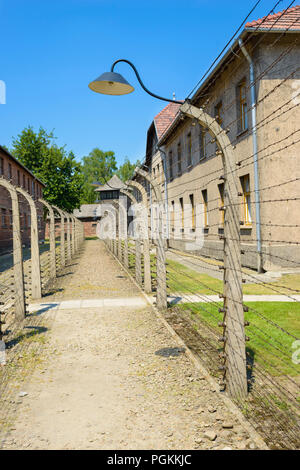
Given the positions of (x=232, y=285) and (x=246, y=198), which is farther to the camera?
(x=246, y=198)

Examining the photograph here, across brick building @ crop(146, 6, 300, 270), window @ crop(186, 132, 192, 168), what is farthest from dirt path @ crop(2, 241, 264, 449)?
window @ crop(186, 132, 192, 168)

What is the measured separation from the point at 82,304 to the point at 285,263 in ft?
22.9

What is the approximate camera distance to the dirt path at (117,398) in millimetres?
3070

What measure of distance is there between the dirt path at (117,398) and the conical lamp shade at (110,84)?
3.56m

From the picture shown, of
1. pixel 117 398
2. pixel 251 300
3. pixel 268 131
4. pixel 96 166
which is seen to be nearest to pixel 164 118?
pixel 268 131

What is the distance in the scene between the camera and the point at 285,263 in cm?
1248

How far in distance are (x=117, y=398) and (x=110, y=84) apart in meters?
3.84

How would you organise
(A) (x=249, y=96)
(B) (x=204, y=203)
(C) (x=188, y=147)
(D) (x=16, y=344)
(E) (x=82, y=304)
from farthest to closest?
(C) (x=188, y=147), (B) (x=204, y=203), (A) (x=249, y=96), (E) (x=82, y=304), (D) (x=16, y=344)

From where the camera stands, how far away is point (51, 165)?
151 feet

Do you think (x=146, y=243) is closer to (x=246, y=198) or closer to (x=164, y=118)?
(x=246, y=198)

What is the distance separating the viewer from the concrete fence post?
3818 mm

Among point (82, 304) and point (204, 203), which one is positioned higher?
point (204, 203)

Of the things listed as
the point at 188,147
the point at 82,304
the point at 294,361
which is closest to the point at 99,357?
the point at 294,361

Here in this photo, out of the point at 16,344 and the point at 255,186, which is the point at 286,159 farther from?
the point at 16,344
